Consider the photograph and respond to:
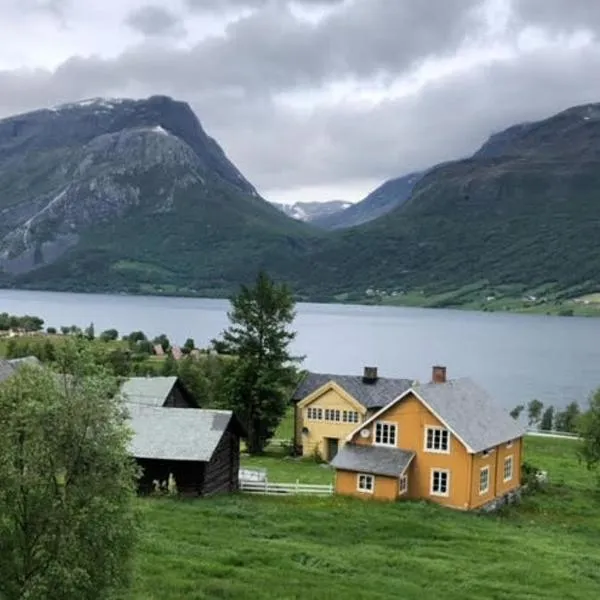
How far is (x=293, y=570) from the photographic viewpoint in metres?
33.1

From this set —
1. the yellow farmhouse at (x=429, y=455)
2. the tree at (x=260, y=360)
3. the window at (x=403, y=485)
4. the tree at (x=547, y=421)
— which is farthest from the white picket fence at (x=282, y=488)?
the tree at (x=547, y=421)

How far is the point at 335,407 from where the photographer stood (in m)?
70.1

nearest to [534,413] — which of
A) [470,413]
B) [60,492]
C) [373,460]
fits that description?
[470,413]

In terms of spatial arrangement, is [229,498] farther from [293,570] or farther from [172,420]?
[293,570]

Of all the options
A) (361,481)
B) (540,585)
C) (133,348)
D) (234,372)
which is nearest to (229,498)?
(361,481)

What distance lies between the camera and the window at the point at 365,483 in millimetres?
50438

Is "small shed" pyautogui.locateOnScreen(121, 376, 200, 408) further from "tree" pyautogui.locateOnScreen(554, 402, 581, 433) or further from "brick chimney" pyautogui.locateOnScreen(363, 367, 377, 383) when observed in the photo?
"tree" pyautogui.locateOnScreen(554, 402, 581, 433)

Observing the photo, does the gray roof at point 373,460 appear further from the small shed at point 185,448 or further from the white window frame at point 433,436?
the small shed at point 185,448

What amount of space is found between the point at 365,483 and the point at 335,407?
19.6m

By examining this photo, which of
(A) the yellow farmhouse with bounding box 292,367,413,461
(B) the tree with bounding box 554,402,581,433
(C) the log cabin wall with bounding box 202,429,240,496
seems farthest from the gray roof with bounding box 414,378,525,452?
(B) the tree with bounding box 554,402,581,433

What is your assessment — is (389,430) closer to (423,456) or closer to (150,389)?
(423,456)

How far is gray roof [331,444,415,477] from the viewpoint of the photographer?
50281mm

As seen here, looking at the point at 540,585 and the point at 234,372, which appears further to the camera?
the point at 234,372

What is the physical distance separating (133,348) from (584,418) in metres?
114
